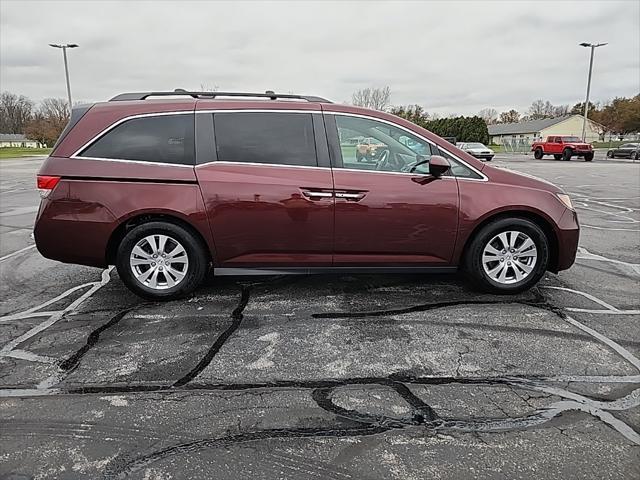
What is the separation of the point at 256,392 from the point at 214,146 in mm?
2364

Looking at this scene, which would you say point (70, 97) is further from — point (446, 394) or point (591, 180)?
point (446, 394)

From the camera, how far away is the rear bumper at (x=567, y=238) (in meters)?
4.68

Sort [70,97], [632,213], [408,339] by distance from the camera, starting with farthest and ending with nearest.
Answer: [70,97]
[632,213]
[408,339]

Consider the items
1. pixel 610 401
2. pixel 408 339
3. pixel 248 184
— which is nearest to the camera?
pixel 610 401

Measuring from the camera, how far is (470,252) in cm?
465

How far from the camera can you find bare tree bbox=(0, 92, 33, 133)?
77375 millimetres

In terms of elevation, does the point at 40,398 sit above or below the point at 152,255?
below

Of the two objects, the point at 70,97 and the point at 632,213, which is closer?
the point at 632,213

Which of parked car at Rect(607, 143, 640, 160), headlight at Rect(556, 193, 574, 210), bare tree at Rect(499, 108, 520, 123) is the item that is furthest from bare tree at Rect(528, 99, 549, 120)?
headlight at Rect(556, 193, 574, 210)

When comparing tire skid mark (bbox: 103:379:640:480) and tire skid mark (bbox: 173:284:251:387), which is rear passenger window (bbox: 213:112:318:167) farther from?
tire skid mark (bbox: 103:379:640:480)

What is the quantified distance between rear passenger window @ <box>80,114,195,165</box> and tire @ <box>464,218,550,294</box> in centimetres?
276

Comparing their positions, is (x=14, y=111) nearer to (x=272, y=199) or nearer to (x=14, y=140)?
(x=14, y=140)

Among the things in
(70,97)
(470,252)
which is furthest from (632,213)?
(70,97)

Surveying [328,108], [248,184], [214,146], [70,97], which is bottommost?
[248,184]
